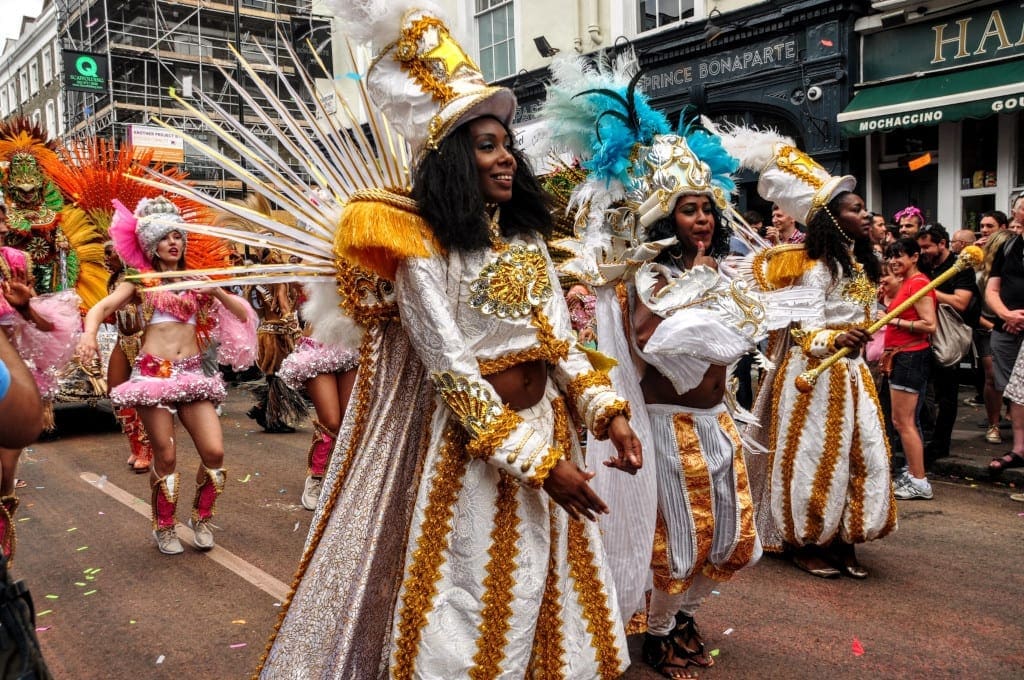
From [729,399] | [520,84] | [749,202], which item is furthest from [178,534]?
[520,84]

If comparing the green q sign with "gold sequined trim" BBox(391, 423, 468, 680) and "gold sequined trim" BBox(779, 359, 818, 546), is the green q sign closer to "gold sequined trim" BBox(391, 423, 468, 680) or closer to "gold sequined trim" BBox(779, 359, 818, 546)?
"gold sequined trim" BBox(779, 359, 818, 546)

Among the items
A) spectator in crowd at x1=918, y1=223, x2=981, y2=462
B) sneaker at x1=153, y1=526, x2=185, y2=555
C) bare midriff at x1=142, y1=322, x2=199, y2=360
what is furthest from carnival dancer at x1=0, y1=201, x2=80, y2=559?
spectator in crowd at x1=918, y1=223, x2=981, y2=462

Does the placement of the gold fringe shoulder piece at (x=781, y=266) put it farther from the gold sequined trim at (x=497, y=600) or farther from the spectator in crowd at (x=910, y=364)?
the gold sequined trim at (x=497, y=600)

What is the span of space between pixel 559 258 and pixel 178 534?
3.82 m

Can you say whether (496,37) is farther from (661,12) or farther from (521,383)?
(521,383)

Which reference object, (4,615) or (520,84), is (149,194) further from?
(520,84)

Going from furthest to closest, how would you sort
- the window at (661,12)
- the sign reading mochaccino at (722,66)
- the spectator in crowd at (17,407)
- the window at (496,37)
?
the window at (496,37) → the window at (661,12) → the sign reading mochaccino at (722,66) → the spectator in crowd at (17,407)

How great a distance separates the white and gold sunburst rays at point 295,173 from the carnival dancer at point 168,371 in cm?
238

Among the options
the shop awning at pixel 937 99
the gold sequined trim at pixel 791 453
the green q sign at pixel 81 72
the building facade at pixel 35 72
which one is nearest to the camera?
the gold sequined trim at pixel 791 453

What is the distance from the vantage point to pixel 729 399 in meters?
3.66

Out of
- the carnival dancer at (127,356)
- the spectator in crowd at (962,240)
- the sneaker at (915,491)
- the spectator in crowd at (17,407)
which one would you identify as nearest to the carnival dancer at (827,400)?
the sneaker at (915,491)

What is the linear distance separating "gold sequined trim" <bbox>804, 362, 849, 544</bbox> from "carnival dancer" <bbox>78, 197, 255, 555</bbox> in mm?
3391

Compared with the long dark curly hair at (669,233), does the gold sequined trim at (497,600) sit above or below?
below

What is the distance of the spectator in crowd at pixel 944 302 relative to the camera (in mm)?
7254
